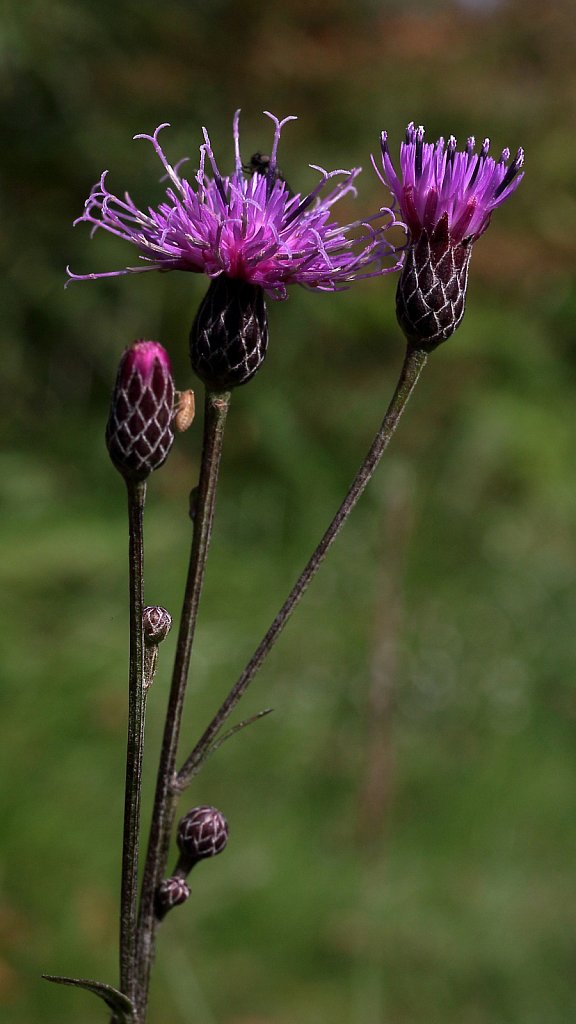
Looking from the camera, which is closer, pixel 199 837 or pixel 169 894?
pixel 169 894

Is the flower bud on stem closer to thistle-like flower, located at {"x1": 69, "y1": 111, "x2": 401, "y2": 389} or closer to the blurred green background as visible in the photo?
thistle-like flower, located at {"x1": 69, "y1": 111, "x2": 401, "y2": 389}

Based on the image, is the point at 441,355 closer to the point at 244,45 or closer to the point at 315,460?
the point at 315,460

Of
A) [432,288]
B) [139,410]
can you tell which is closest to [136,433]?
[139,410]

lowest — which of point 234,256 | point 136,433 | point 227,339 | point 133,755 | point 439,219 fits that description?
point 133,755

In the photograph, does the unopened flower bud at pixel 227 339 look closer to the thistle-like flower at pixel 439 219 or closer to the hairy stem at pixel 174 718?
the hairy stem at pixel 174 718

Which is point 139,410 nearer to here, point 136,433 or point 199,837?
point 136,433

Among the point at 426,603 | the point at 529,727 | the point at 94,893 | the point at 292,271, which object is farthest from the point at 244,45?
the point at 292,271
